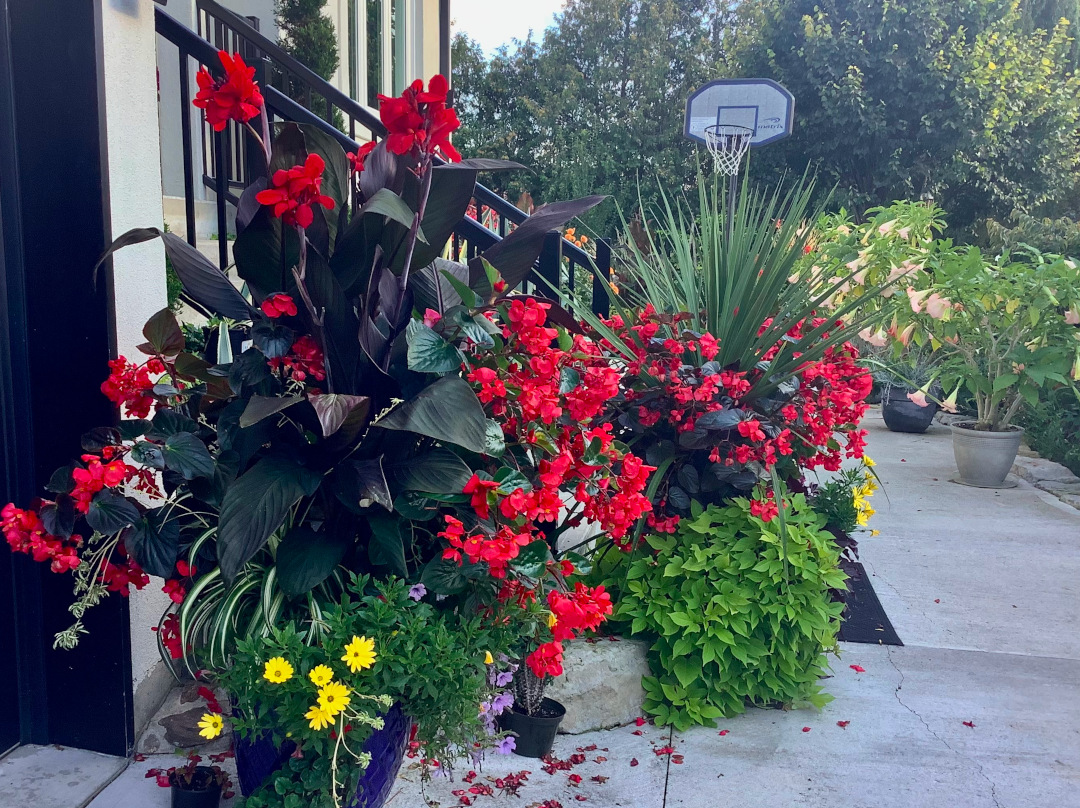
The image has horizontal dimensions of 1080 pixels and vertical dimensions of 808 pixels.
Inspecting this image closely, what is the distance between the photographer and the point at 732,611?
2.52m

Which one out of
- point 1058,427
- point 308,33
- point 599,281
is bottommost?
point 1058,427

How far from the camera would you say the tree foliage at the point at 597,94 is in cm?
1994

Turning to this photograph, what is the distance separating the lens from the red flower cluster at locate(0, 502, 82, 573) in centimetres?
156

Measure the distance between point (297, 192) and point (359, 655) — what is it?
0.81 m

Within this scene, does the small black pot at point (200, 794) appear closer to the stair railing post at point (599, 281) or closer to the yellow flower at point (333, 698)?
the yellow flower at point (333, 698)

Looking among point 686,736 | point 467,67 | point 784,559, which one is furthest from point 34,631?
point 467,67

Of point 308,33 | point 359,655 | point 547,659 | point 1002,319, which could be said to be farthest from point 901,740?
point 308,33

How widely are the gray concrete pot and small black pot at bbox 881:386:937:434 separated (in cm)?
202

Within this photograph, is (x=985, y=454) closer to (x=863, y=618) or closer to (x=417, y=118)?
(x=863, y=618)

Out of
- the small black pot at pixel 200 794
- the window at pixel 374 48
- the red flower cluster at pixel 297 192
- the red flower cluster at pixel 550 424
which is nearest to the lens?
the red flower cluster at pixel 297 192

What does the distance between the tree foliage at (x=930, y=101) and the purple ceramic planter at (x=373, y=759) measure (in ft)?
44.1

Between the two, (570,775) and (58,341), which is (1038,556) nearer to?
(570,775)

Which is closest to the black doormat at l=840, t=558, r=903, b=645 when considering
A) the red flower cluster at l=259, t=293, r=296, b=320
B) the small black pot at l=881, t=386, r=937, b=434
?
the red flower cluster at l=259, t=293, r=296, b=320

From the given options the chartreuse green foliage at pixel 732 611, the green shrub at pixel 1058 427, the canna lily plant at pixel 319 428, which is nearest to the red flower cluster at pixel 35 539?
the canna lily plant at pixel 319 428
